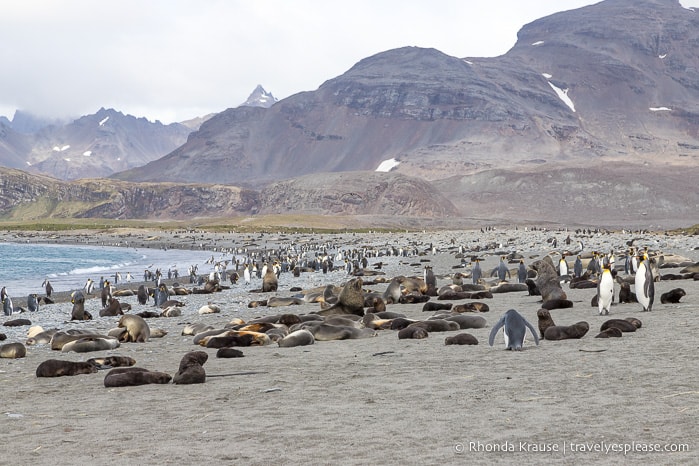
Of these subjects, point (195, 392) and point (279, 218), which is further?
point (279, 218)

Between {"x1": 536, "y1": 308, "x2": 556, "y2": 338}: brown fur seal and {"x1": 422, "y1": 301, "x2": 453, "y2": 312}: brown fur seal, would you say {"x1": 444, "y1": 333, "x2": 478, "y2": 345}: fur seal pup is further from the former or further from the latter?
{"x1": 422, "y1": 301, "x2": 453, "y2": 312}: brown fur seal

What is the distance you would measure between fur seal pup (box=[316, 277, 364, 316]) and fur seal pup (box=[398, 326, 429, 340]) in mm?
4171

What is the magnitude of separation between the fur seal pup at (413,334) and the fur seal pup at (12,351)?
6413 millimetres

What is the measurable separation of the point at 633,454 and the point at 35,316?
73.2ft

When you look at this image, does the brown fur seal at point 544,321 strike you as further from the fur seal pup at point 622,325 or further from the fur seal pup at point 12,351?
the fur seal pup at point 12,351

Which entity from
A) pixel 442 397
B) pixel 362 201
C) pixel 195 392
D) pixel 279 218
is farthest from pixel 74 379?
pixel 362 201

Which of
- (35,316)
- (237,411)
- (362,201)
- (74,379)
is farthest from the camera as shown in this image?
(362,201)

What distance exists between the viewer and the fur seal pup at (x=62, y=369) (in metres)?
11.4

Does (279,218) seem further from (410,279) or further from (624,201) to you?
(410,279)

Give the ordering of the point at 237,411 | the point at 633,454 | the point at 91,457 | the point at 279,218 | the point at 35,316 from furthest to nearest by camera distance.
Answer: the point at 279,218 < the point at 35,316 < the point at 237,411 < the point at 91,457 < the point at 633,454

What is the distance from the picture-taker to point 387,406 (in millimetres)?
8164

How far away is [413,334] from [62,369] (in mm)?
5476

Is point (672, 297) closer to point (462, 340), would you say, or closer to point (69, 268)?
point (462, 340)

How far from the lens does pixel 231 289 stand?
1387 inches
